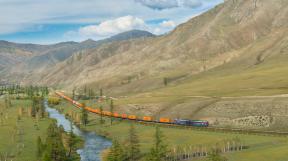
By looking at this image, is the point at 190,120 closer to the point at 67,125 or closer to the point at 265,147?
the point at 265,147

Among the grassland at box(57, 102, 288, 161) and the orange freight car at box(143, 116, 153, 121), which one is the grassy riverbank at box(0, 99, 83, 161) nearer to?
the grassland at box(57, 102, 288, 161)

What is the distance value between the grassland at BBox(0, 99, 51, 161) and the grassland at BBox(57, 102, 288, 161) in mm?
24876

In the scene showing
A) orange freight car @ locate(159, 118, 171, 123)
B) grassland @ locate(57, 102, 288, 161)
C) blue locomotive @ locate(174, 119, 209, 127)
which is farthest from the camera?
orange freight car @ locate(159, 118, 171, 123)

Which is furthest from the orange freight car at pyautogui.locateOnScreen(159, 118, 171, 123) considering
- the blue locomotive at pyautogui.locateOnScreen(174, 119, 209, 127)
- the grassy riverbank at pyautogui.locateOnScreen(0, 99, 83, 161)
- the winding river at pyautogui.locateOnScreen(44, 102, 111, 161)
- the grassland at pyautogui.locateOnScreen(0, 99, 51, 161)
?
the grassland at pyautogui.locateOnScreen(0, 99, 51, 161)

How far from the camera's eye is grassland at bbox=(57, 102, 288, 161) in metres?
94.0

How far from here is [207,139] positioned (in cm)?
11925


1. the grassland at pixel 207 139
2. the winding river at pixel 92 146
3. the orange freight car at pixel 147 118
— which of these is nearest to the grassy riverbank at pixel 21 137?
the winding river at pixel 92 146

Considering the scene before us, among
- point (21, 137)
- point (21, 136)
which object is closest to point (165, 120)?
point (21, 136)

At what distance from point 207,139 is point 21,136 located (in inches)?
2663

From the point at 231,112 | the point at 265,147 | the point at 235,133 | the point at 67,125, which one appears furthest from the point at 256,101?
the point at 67,125

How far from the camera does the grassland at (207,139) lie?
94.0 m

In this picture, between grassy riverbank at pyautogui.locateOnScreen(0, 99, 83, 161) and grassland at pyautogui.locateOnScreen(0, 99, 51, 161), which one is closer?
grassy riverbank at pyautogui.locateOnScreen(0, 99, 83, 161)

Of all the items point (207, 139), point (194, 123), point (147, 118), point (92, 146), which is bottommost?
point (92, 146)

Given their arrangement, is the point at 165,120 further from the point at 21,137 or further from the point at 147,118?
the point at 21,137
